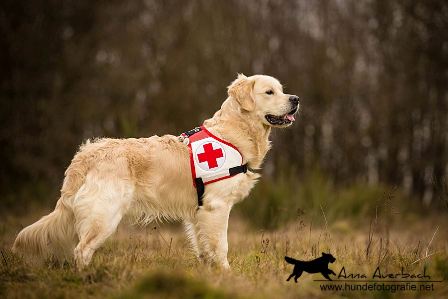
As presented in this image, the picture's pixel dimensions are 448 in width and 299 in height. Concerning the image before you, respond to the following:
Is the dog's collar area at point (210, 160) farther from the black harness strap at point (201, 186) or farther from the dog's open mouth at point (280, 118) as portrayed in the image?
the dog's open mouth at point (280, 118)

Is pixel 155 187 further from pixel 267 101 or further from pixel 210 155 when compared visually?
pixel 267 101

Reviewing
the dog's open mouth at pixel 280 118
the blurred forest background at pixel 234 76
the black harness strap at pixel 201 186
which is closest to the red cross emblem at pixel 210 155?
the black harness strap at pixel 201 186

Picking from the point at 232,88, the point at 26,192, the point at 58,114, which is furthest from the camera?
the point at 58,114

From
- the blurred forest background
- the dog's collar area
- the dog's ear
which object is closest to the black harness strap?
the dog's collar area

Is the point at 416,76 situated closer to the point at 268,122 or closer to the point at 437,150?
the point at 437,150

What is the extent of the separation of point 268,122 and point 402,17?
10678 mm

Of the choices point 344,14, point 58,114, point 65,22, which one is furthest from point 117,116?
point 344,14

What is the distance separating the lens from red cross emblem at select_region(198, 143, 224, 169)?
5168mm

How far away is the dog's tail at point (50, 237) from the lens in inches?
183

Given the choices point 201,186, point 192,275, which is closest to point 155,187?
point 201,186

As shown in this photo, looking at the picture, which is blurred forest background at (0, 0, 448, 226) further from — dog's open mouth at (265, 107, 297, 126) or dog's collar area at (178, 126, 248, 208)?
dog's collar area at (178, 126, 248, 208)

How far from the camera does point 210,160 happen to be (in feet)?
17.0

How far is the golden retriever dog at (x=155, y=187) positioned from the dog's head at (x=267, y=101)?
1 centimetres

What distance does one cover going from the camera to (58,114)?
13219mm
